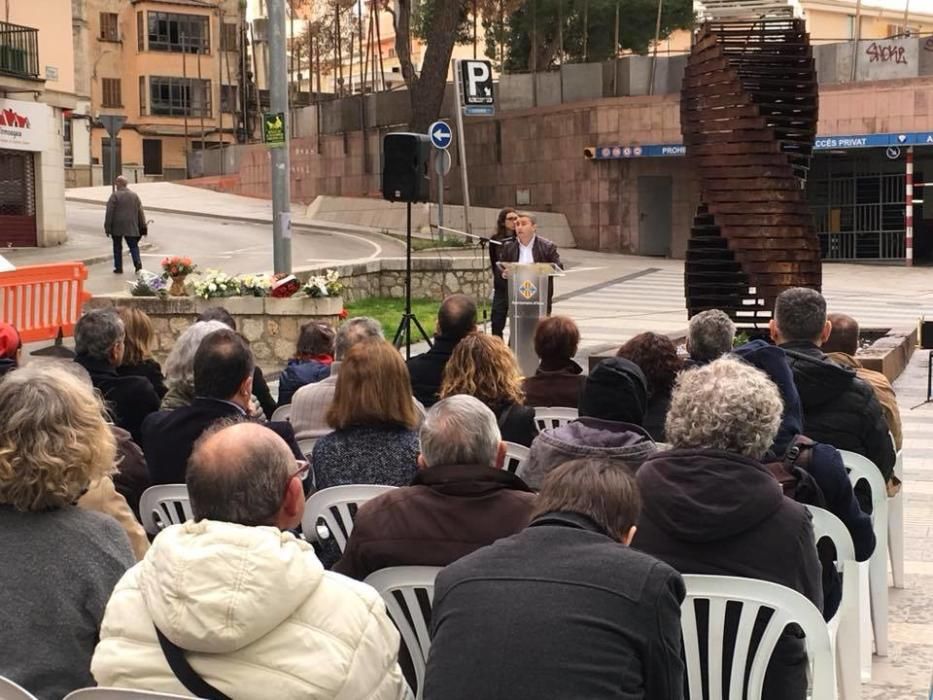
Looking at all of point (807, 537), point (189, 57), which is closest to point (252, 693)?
point (807, 537)

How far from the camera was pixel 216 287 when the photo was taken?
47.3 feet

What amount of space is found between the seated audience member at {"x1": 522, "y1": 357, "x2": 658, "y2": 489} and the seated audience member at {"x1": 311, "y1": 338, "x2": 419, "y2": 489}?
17.4 inches

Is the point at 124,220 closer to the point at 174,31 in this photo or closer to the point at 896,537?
the point at 896,537

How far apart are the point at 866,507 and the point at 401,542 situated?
96.5 inches

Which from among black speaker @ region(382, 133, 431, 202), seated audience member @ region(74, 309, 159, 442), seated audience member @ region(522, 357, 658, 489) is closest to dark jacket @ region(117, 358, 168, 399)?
seated audience member @ region(74, 309, 159, 442)

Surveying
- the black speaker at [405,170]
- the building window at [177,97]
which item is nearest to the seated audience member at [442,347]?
the black speaker at [405,170]

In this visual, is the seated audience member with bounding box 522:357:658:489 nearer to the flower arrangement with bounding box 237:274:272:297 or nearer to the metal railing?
the flower arrangement with bounding box 237:274:272:297

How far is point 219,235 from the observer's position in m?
32.0

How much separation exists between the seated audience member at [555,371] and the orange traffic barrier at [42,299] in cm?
928

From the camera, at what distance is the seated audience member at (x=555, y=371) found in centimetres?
649

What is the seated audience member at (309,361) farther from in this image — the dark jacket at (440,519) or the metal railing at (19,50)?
the metal railing at (19,50)

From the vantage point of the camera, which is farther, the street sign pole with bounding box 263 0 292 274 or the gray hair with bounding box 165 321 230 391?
the street sign pole with bounding box 263 0 292 274

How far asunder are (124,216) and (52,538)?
67.1 ft

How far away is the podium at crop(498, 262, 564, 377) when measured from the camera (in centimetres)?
1241
